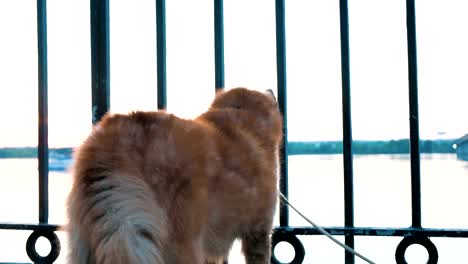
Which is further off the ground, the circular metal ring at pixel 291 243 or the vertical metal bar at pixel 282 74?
the vertical metal bar at pixel 282 74

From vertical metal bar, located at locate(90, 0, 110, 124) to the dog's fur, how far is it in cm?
55

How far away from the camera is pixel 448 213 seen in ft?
8.27

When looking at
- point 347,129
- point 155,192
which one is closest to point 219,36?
point 347,129

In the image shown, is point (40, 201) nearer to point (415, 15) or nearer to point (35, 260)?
point (35, 260)

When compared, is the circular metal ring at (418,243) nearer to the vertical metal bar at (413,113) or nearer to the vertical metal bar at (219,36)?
the vertical metal bar at (413,113)

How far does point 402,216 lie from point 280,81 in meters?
1.18

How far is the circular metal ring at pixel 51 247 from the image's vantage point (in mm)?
1943

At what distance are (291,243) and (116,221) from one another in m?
0.92

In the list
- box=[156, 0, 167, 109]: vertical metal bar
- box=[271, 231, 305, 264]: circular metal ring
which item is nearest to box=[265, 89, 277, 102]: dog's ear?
box=[156, 0, 167, 109]: vertical metal bar

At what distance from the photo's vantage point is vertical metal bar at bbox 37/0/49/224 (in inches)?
77.0

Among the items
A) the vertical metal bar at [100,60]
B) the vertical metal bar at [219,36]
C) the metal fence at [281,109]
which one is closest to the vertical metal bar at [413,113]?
the metal fence at [281,109]

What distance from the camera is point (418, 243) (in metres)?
1.75

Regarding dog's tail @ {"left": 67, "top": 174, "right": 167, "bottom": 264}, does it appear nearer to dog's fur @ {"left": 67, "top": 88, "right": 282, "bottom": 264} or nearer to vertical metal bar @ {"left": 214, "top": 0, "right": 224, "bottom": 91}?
dog's fur @ {"left": 67, "top": 88, "right": 282, "bottom": 264}

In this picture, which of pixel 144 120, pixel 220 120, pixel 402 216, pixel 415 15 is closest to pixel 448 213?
pixel 402 216
